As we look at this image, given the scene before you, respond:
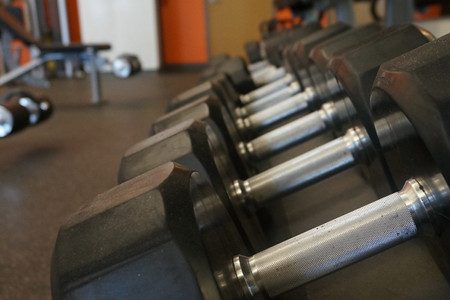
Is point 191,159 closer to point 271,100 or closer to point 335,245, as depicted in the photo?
point 335,245

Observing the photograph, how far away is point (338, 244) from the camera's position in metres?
0.42

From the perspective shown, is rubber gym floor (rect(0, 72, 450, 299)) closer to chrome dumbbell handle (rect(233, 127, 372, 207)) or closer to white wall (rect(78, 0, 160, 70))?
chrome dumbbell handle (rect(233, 127, 372, 207))

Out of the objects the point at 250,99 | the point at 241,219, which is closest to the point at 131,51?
the point at 250,99

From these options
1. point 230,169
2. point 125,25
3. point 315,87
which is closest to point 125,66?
point 125,25

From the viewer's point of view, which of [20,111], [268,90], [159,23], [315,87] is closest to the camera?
[315,87]

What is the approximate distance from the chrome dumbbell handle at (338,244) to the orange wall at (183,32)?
215 inches

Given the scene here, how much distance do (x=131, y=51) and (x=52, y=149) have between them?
3.86m

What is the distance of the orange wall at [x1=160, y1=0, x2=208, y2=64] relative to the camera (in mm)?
5703

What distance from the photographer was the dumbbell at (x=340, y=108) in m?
0.52

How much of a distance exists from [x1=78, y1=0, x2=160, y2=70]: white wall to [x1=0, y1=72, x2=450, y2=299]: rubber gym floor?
2.96 metres

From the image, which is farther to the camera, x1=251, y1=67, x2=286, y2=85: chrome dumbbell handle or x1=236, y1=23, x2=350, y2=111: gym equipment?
x1=251, y1=67, x2=286, y2=85: chrome dumbbell handle

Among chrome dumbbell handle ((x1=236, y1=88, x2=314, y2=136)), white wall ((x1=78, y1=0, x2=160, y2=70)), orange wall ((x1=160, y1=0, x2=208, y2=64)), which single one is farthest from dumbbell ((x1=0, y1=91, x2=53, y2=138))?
orange wall ((x1=160, y1=0, x2=208, y2=64))

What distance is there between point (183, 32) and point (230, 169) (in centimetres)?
523

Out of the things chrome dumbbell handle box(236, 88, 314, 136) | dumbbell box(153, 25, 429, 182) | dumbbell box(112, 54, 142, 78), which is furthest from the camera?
dumbbell box(112, 54, 142, 78)
